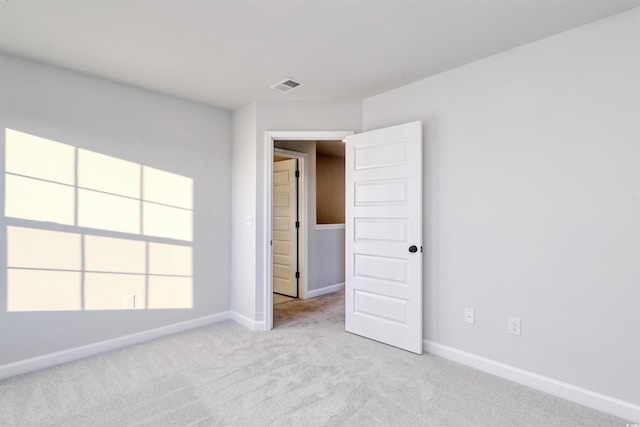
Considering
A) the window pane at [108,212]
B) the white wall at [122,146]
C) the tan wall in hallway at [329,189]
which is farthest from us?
the tan wall in hallway at [329,189]

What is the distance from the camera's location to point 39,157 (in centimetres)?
252

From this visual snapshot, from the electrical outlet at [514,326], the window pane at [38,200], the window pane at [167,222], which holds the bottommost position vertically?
the electrical outlet at [514,326]

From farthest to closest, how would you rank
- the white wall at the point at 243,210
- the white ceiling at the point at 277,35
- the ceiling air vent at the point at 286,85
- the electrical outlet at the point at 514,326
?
the white wall at the point at 243,210 < the ceiling air vent at the point at 286,85 < the electrical outlet at the point at 514,326 < the white ceiling at the point at 277,35

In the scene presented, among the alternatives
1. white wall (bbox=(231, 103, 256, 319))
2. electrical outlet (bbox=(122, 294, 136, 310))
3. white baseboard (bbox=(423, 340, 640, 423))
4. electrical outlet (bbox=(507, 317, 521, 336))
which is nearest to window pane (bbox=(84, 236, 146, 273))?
electrical outlet (bbox=(122, 294, 136, 310))

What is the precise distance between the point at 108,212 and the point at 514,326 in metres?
3.57

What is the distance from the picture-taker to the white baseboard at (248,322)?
3352mm

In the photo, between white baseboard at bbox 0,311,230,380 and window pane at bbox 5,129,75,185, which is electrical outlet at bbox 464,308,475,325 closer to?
white baseboard at bbox 0,311,230,380

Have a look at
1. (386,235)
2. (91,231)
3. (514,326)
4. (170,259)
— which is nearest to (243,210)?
(170,259)

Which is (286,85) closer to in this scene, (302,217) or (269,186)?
(269,186)

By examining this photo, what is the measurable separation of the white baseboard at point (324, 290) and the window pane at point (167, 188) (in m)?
2.20

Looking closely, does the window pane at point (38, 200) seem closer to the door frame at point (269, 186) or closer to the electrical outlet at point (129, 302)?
the electrical outlet at point (129, 302)

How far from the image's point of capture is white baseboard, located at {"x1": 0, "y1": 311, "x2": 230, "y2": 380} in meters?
2.41

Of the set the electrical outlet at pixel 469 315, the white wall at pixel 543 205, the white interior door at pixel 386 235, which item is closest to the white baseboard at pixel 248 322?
the white interior door at pixel 386 235

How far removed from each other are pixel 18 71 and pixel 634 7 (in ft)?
14.2
